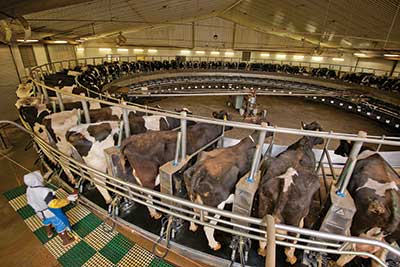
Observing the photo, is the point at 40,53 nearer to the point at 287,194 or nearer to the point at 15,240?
the point at 15,240

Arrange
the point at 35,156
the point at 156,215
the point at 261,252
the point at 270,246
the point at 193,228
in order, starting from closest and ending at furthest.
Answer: the point at 270,246 → the point at 261,252 → the point at 193,228 → the point at 156,215 → the point at 35,156

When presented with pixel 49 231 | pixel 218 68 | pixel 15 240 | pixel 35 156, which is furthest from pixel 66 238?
pixel 218 68

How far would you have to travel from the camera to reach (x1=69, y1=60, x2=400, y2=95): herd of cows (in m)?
8.66

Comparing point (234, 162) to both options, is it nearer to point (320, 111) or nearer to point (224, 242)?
point (224, 242)

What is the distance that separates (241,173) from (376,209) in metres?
1.10

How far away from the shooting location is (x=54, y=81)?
5.84m

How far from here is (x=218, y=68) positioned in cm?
1345

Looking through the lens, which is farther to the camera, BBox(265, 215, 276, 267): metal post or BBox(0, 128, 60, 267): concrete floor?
BBox(0, 128, 60, 267): concrete floor

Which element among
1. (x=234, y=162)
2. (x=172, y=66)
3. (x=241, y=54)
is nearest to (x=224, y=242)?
(x=234, y=162)

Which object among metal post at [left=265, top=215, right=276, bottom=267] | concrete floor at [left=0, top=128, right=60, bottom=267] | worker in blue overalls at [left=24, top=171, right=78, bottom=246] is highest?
metal post at [left=265, top=215, right=276, bottom=267]

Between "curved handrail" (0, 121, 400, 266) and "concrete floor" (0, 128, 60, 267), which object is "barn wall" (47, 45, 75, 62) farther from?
"curved handrail" (0, 121, 400, 266)

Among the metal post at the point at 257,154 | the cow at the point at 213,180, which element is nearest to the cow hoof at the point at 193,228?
the cow at the point at 213,180

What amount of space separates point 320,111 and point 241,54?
10186 millimetres

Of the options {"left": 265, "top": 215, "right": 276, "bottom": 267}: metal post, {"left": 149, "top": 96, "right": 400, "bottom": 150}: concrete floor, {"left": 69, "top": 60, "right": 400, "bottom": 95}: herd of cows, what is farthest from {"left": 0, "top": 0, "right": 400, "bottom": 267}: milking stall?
{"left": 149, "top": 96, "right": 400, "bottom": 150}: concrete floor
